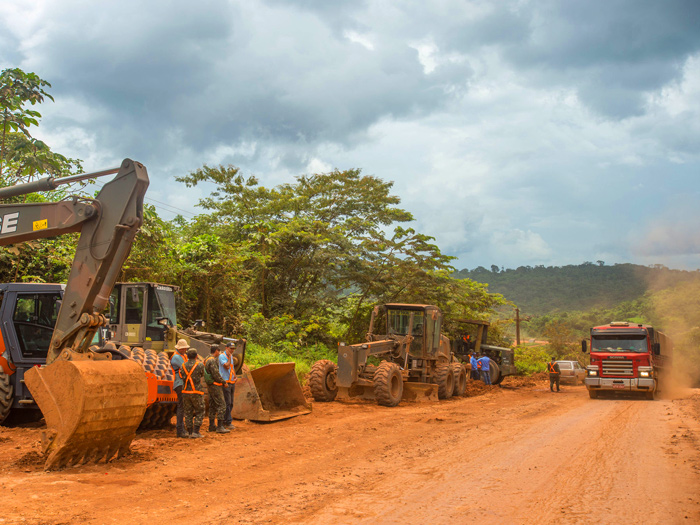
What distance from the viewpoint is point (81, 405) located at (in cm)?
661

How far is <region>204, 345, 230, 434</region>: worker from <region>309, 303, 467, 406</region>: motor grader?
5.16 meters

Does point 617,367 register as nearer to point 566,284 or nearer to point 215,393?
point 215,393

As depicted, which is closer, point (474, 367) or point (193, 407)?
point (193, 407)

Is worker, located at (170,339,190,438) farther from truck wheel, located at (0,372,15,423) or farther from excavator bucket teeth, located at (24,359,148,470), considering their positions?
truck wheel, located at (0,372,15,423)

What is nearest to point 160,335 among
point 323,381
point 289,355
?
point 323,381

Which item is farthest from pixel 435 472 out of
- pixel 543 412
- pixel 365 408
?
pixel 543 412

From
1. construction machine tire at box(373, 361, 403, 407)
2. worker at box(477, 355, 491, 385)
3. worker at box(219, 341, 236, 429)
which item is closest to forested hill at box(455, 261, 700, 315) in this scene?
worker at box(477, 355, 491, 385)

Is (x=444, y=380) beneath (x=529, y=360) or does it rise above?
beneath

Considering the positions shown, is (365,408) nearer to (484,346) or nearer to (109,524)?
(109,524)

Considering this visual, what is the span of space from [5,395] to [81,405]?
13.9 ft

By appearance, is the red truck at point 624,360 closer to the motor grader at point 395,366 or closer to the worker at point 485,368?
the worker at point 485,368

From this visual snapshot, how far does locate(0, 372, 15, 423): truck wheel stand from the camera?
386 inches

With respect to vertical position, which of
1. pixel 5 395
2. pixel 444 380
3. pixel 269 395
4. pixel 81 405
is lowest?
pixel 269 395

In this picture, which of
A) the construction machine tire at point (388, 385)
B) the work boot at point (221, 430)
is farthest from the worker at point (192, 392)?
the construction machine tire at point (388, 385)
